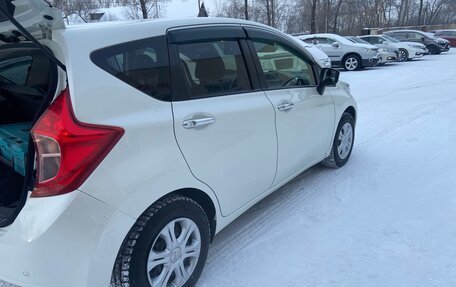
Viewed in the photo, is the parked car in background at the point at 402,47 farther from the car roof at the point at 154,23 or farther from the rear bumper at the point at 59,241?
the rear bumper at the point at 59,241

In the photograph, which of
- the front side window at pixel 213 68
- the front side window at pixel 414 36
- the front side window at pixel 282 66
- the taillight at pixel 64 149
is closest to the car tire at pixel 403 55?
the front side window at pixel 414 36

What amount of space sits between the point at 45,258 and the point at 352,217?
2493 millimetres

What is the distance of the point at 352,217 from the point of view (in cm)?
339

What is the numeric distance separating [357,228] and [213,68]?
1766 mm

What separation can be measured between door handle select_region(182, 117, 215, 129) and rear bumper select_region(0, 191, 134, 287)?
63cm

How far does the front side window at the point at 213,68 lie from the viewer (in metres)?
2.40

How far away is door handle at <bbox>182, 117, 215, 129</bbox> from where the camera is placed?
2227mm

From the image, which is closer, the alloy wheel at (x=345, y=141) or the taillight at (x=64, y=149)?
the taillight at (x=64, y=149)

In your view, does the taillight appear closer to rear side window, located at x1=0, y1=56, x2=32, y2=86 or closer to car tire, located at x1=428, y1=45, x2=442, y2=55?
rear side window, located at x1=0, y1=56, x2=32, y2=86

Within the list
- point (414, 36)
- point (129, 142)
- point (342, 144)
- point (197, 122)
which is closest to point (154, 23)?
point (197, 122)

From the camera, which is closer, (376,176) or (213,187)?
(213,187)

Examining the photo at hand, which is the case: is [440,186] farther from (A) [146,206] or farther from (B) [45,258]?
(B) [45,258]

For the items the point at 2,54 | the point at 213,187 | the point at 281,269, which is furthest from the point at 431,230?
the point at 2,54

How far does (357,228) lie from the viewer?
10.5ft
